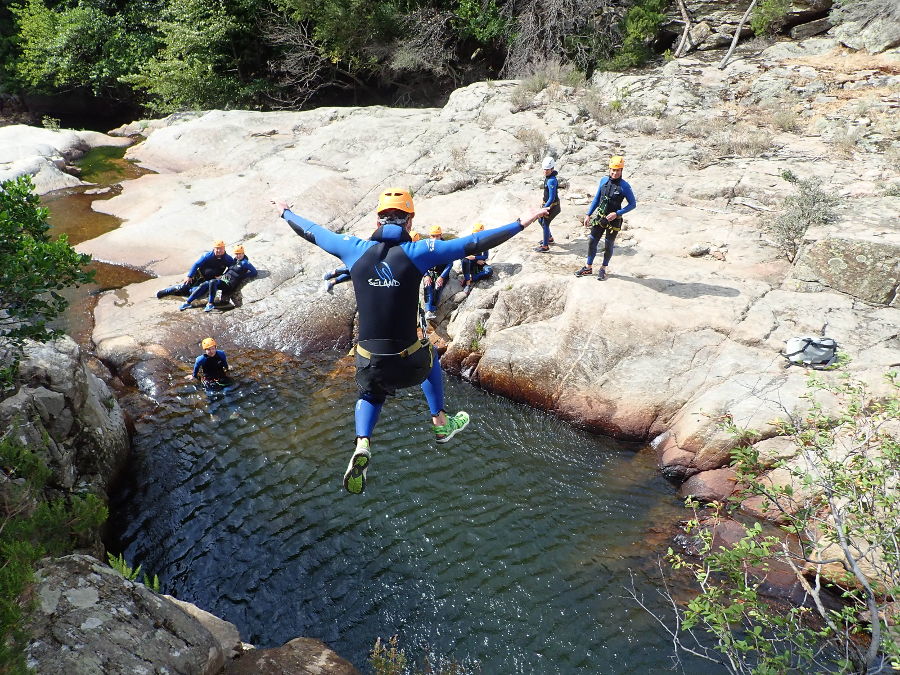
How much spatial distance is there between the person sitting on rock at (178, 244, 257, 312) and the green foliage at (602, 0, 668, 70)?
15144mm

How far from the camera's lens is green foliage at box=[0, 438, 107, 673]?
9.82 feet

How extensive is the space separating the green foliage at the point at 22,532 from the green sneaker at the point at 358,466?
2.03 metres

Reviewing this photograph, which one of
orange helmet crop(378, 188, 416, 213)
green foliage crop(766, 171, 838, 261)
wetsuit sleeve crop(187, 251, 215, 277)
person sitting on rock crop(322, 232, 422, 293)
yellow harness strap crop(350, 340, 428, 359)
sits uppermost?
orange helmet crop(378, 188, 416, 213)

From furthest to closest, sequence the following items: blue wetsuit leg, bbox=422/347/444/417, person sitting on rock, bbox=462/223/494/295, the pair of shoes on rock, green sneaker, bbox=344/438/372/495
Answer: person sitting on rock, bbox=462/223/494/295, the pair of shoes on rock, blue wetsuit leg, bbox=422/347/444/417, green sneaker, bbox=344/438/372/495

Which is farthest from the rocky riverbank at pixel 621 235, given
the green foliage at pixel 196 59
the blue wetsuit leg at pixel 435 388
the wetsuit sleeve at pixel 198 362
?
the blue wetsuit leg at pixel 435 388

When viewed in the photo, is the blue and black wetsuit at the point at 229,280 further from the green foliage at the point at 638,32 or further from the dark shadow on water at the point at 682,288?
the green foliage at the point at 638,32

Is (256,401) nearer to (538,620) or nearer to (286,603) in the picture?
(286,603)

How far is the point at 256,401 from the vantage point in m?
11.1

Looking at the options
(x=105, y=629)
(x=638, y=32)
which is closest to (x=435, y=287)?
(x=105, y=629)

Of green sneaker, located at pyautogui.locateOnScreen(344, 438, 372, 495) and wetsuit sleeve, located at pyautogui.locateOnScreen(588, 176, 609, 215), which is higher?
wetsuit sleeve, located at pyautogui.locateOnScreen(588, 176, 609, 215)

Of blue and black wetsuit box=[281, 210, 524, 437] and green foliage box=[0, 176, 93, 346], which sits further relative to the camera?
blue and black wetsuit box=[281, 210, 524, 437]

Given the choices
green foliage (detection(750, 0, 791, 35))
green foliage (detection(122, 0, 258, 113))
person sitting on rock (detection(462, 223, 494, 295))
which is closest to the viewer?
person sitting on rock (detection(462, 223, 494, 295))

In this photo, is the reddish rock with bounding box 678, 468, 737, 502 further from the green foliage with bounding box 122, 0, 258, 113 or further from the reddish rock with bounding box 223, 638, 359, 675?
the green foliage with bounding box 122, 0, 258, 113

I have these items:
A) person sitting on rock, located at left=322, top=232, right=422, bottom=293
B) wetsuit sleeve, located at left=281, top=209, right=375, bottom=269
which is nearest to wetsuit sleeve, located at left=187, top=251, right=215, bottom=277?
person sitting on rock, located at left=322, top=232, right=422, bottom=293
